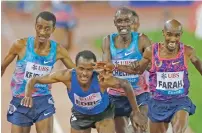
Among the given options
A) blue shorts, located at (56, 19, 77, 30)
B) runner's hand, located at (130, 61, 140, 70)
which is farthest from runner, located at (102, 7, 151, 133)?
blue shorts, located at (56, 19, 77, 30)

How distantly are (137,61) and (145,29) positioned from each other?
12.4m

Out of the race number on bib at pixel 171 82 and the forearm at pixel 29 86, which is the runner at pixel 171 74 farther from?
the forearm at pixel 29 86

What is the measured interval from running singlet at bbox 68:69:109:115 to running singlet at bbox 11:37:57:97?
1.90 ft

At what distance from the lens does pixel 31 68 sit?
791 cm

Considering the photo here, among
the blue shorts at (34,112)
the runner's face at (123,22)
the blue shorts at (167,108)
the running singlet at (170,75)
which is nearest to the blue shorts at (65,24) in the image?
the runner's face at (123,22)

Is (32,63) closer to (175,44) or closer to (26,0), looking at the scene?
(175,44)

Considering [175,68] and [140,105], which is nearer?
[175,68]

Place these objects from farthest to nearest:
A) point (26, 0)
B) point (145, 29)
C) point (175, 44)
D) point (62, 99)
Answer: point (26, 0), point (145, 29), point (62, 99), point (175, 44)

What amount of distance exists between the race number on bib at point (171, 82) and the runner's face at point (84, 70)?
2.78ft

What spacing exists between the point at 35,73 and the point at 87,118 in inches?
31.7

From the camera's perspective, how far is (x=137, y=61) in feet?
26.2

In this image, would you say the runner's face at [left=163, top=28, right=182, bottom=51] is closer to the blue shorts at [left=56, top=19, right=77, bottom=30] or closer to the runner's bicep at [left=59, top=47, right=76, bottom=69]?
the runner's bicep at [left=59, top=47, right=76, bottom=69]

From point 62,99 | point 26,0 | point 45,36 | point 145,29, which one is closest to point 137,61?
point 45,36

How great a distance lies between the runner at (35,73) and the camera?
7910 millimetres
